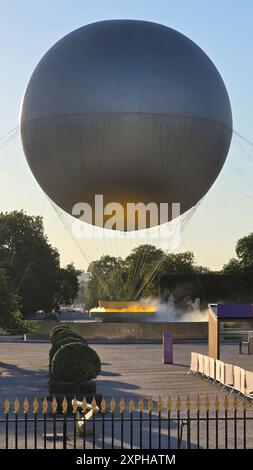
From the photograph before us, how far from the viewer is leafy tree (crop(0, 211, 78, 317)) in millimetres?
78000

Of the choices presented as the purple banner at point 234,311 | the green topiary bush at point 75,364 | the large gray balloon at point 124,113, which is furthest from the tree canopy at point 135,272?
the green topiary bush at point 75,364

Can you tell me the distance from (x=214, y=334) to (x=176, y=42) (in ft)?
42.2

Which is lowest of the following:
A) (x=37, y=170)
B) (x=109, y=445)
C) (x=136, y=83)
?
(x=109, y=445)

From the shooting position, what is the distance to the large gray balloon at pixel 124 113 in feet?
110

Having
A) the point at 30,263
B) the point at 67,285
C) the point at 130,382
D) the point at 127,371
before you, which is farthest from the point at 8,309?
the point at 67,285

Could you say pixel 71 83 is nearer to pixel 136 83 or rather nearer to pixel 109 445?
pixel 136 83

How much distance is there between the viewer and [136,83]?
109 ft

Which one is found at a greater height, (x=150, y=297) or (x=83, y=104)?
→ (x=83, y=104)

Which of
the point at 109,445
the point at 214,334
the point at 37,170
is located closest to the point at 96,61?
the point at 37,170

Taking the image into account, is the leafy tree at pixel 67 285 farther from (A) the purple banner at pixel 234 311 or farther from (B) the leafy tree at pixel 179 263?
(A) the purple banner at pixel 234 311

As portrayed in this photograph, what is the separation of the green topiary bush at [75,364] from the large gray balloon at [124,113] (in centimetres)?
1484

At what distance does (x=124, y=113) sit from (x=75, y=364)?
15.3 metres

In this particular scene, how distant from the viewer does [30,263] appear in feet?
260

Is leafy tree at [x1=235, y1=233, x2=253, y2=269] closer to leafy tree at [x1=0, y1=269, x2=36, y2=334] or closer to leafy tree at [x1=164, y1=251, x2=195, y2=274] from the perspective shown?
leafy tree at [x1=164, y1=251, x2=195, y2=274]
